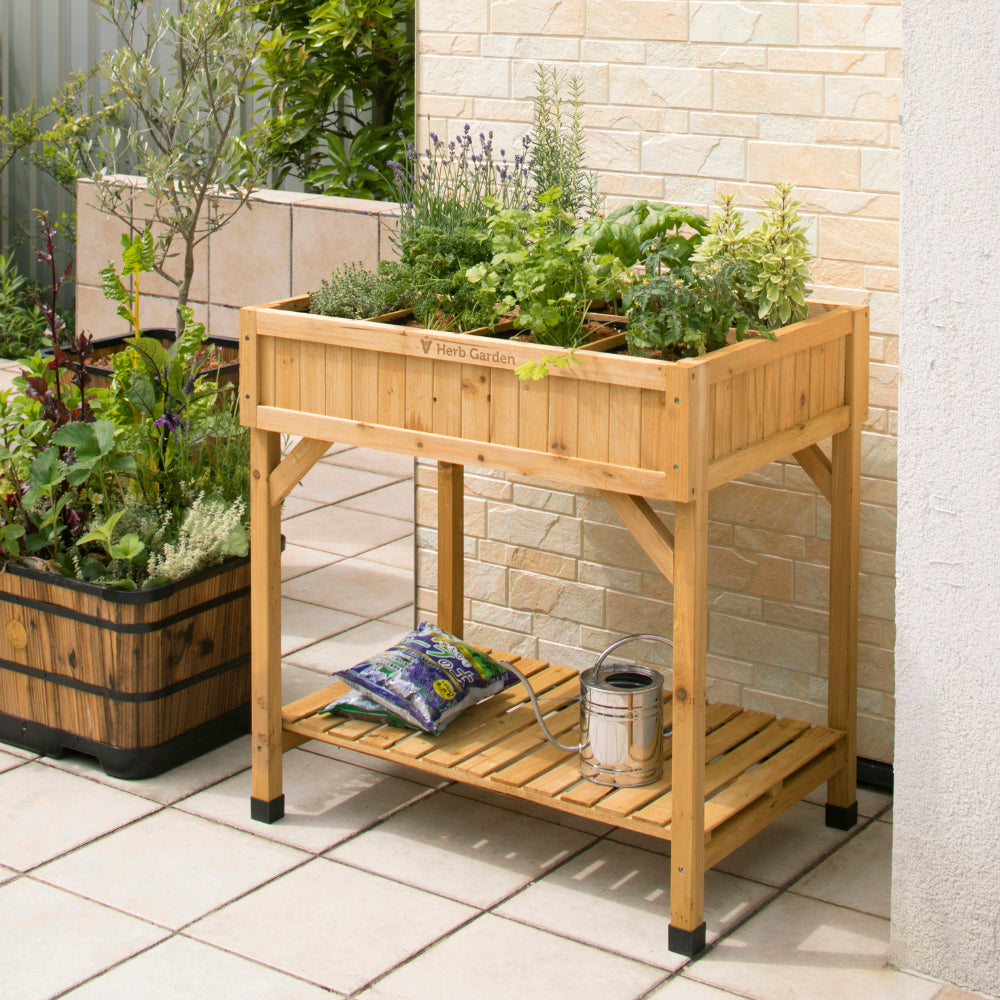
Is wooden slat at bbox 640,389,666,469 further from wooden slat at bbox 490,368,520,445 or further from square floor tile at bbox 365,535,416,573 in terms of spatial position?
square floor tile at bbox 365,535,416,573

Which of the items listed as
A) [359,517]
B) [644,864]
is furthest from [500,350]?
[359,517]

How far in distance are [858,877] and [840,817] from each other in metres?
0.21

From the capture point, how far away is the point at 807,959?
273cm

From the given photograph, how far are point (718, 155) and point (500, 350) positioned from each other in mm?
915

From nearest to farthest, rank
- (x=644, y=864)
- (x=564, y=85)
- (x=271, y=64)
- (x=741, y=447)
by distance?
1. (x=741, y=447)
2. (x=644, y=864)
3. (x=564, y=85)
4. (x=271, y=64)

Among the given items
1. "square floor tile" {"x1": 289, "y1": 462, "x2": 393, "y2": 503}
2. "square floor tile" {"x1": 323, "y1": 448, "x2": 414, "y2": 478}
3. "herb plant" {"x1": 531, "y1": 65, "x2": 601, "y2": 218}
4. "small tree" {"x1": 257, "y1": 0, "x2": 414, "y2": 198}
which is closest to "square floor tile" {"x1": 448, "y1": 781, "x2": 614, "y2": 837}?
"herb plant" {"x1": 531, "y1": 65, "x2": 601, "y2": 218}

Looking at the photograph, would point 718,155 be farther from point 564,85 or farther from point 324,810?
point 324,810

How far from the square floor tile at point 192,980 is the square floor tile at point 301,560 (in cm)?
206

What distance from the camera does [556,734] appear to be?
320cm

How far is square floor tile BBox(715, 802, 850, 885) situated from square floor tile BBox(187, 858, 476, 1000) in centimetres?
58

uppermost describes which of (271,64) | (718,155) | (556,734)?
(271,64)

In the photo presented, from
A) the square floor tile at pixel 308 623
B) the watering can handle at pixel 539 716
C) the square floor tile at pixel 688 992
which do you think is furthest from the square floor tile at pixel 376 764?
the square floor tile at pixel 688 992

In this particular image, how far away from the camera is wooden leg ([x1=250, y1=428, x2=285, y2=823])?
10.2ft

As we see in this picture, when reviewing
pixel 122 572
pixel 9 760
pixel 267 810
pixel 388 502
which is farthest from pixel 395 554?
pixel 267 810
